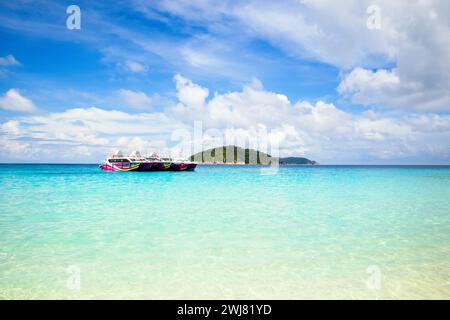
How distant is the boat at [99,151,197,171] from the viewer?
80.8m

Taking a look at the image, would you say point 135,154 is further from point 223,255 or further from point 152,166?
point 223,255

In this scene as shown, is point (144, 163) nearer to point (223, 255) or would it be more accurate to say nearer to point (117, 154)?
point (117, 154)

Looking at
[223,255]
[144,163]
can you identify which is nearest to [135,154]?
[144,163]

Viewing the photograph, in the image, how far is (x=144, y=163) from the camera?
3152 inches

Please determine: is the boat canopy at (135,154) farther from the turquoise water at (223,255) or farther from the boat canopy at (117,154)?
the turquoise water at (223,255)

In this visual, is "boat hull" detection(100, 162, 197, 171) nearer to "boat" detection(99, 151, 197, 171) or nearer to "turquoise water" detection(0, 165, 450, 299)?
"boat" detection(99, 151, 197, 171)

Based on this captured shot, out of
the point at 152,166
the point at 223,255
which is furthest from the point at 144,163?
the point at 223,255

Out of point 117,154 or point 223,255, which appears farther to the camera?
point 117,154

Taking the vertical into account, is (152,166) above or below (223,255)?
above

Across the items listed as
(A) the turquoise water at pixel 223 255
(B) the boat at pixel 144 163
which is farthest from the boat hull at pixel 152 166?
(A) the turquoise water at pixel 223 255

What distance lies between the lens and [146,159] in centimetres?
8356
